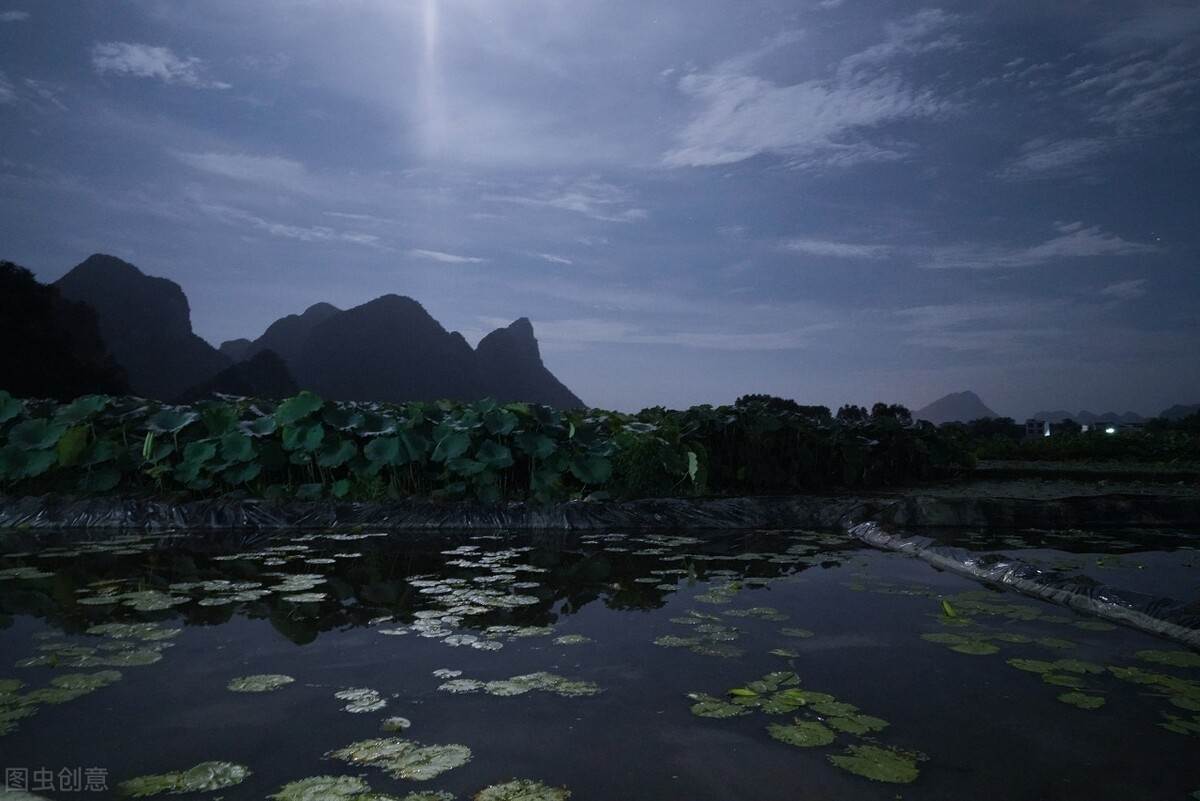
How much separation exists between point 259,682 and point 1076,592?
12.6ft

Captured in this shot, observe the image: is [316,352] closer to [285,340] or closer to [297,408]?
[285,340]

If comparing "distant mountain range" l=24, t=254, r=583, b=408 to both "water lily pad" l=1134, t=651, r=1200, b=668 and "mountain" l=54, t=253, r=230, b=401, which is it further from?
"water lily pad" l=1134, t=651, r=1200, b=668

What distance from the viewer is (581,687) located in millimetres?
2391

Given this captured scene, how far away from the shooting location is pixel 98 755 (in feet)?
6.19

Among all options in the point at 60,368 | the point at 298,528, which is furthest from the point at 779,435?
the point at 60,368

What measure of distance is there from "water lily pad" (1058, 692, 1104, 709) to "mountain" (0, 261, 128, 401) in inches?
1093

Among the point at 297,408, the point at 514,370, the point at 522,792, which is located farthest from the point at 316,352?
the point at 522,792

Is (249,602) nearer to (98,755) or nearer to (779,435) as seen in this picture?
(98,755)

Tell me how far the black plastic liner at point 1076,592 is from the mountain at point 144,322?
68426 millimetres

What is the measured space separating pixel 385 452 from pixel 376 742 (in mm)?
5217

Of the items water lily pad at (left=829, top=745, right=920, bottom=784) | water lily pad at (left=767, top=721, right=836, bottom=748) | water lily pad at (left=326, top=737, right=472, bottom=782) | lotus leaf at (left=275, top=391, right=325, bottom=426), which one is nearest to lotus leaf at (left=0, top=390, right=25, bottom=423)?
lotus leaf at (left=275, top=391, right=325, bottom=426)

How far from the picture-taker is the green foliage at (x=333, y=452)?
689 cm

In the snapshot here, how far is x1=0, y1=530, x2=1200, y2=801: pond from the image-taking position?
179 cm

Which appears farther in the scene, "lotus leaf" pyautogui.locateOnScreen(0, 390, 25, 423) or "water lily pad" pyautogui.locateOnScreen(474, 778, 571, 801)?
"lotus leaf" pyautogui.locateOnScreen(0, 390, 25, 423)
